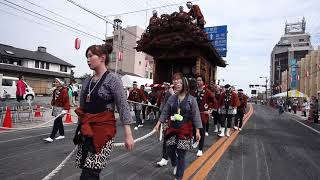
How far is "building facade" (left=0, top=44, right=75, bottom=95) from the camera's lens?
39.0 metres

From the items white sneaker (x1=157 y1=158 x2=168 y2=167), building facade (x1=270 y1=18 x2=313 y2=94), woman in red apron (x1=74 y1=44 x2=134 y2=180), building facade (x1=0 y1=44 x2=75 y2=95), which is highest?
building facade (x1=270 y1=18 x2=313 y2=94)

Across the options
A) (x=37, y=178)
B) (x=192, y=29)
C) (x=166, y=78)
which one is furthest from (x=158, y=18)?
(x=37, y=178)

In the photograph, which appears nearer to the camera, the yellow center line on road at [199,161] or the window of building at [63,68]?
the yellow center line on road at [199,161]

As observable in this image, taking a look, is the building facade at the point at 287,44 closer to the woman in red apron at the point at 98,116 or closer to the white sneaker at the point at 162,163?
the white sneaker at the point at 162,163

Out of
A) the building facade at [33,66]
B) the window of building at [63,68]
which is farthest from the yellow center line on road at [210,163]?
the window of building at [63,68]

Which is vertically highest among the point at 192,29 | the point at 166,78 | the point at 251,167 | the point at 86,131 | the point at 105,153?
the point at 192,29

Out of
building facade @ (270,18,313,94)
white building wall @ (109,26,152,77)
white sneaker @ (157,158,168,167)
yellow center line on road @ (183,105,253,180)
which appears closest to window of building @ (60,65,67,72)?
white building wall @ (109,26,152,77)

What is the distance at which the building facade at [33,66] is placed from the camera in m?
39.0

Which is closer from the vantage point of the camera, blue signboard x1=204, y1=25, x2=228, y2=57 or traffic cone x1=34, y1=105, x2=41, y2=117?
traffic cone x1=34, y1=105, x2=41, y2=117

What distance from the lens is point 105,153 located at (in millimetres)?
2902

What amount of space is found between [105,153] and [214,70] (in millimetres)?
11207

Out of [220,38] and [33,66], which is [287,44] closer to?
[33,66]

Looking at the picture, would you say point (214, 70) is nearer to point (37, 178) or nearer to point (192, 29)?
point (192, 29)

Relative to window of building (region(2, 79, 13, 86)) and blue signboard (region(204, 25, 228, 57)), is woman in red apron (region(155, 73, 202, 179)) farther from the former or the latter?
window of building (region(2, 79, 13, 86))
